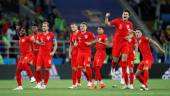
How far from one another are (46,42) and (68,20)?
1944 cm

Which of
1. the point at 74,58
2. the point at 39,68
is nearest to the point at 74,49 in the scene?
the point at 74,58

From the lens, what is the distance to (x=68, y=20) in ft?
153

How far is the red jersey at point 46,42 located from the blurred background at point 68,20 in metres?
8.80

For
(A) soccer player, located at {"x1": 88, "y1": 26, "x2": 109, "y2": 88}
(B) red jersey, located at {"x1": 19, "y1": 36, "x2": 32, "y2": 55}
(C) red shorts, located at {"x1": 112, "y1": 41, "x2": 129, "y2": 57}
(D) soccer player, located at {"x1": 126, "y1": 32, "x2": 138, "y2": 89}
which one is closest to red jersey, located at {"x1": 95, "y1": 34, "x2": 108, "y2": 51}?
(A) soccer player, located at {"x1": 88, "y1": 26, "x2": 109, "y2": 88}

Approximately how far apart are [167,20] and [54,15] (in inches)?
303

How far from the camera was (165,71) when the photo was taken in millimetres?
37500

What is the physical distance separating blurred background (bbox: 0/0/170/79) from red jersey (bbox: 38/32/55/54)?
880 cm

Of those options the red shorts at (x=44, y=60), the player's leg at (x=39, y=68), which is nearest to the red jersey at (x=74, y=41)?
the red shorts at (x=44, y=60)

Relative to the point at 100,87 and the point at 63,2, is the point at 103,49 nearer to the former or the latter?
the point at 100,87

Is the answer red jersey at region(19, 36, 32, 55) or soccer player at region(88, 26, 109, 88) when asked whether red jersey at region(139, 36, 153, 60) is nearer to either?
soccer player at region(88, 26, 109, 88)

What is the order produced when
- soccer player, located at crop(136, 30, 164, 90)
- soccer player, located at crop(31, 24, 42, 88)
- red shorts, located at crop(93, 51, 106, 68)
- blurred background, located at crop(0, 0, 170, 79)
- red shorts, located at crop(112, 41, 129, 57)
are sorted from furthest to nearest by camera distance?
blurred background, located at crop(0, 0, 170, 79), red shorts, located at crop(93, 51, 106, 68), soccer player, located at crop(31, 24, 42, 88), red shorts, located at crop(112, 41, 129, 57), soccer player, located at crop(136, 30, 164, 90)

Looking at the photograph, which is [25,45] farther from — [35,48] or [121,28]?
[121,28]

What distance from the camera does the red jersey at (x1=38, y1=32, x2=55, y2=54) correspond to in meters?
27.2

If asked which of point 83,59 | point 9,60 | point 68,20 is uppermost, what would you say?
point 68,20
